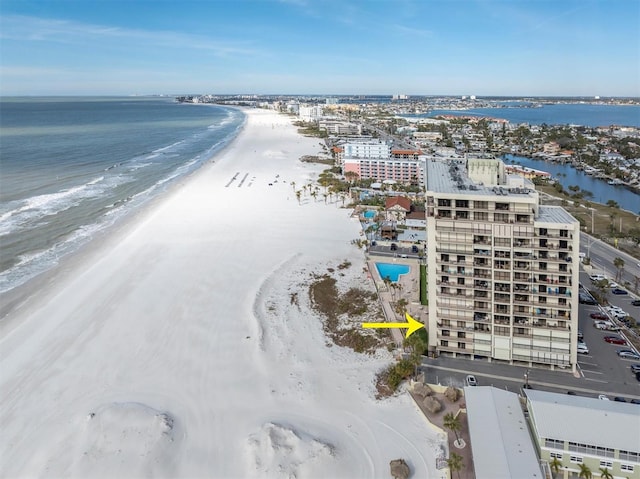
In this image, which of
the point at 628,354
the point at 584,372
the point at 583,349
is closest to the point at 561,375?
the point at 584,372

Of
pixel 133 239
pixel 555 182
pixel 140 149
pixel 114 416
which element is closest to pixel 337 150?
pixel 555 182

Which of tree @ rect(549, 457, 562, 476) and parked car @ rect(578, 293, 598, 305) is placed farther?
parked car @ rect(578, 293, 598, 305)

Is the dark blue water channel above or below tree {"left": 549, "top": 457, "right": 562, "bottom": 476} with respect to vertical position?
above

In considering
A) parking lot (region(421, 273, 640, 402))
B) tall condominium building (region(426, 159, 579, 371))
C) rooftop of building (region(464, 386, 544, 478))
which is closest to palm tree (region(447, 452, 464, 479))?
rooftop of building (region(464, 386, 544, 478))

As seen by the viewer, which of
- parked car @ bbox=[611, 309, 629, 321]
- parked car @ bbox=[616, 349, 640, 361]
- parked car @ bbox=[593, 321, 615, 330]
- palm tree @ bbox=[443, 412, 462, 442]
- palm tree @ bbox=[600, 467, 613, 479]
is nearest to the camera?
palm tree @ bbox=[600, 467, 613, 479]

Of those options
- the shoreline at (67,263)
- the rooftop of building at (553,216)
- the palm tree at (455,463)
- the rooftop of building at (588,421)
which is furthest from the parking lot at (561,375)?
the shoreline at (67,263)

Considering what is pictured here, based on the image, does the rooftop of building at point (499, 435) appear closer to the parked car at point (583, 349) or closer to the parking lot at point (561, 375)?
the parking lot at point (561, 375)

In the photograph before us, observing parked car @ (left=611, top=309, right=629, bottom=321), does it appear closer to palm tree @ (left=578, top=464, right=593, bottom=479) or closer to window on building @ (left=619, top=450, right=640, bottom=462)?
window on building @ (left=619, top=450, right=640, bottom=462)

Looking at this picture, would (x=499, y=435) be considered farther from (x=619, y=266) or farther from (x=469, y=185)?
(x=619, y=266)
